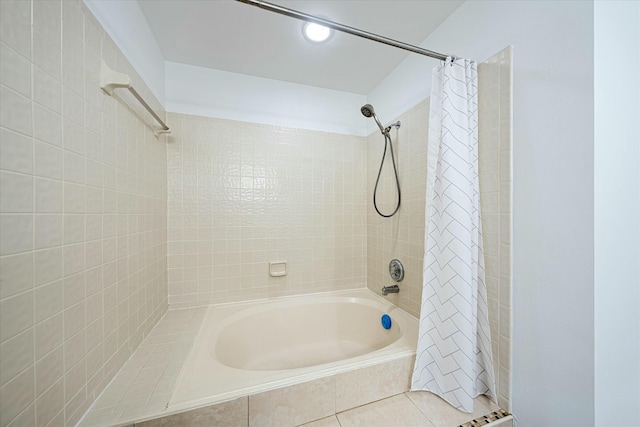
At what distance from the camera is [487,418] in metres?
0.83

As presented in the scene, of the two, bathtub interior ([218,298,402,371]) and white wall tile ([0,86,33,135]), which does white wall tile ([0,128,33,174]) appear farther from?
bathtub interior ([218,298,402,371])

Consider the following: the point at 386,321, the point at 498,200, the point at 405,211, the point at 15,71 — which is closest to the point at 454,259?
the point at 498,200

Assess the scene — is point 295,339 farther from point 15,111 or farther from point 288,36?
point 288,36

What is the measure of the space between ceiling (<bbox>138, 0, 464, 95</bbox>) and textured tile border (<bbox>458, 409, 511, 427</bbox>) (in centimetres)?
180

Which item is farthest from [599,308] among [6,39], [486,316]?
[6,39]

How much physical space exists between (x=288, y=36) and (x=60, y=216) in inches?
54.4

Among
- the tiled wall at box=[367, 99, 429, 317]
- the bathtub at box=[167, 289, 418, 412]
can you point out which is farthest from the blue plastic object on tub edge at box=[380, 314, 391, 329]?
the tiled wall at box=[367, 99, 429, 317]

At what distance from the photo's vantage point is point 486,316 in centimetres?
91

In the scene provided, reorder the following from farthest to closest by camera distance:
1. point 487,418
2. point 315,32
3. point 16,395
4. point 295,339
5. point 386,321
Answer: point 295,339
point 386,321
point 315,32
point 487,418
point 16,395

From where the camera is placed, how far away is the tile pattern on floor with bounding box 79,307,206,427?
0.70 metres

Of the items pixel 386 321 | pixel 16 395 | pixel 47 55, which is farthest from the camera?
pixel 386 321

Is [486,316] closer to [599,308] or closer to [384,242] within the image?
[599,308]

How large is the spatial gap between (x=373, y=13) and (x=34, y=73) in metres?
1.37

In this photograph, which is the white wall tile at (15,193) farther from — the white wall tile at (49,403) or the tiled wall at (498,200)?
A: the tiled wall at (498,200)
